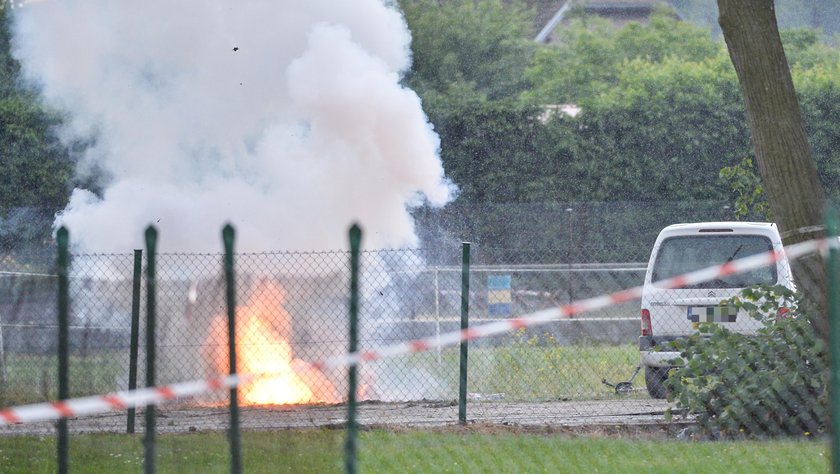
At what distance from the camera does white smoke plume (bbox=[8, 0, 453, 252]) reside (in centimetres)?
1691

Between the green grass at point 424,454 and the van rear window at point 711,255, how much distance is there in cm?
278

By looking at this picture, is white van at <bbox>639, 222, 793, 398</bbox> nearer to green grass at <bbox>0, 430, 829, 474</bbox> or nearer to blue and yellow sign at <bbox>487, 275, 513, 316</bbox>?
green grass at <bbox>0, 430, 829, 474</bbox>

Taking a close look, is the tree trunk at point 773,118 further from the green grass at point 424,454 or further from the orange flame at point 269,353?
the orange flame at point 269,353

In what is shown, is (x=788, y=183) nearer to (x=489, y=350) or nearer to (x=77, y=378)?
(x=77, y=378)

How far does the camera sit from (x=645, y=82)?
1094 inches

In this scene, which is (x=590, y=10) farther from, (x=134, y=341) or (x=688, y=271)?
(x=134, y=341)

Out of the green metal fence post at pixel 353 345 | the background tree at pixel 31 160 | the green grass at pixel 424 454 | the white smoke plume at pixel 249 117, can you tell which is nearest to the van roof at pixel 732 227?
the green grass at pixel 424 454

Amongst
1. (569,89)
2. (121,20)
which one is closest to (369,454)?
(121,20)

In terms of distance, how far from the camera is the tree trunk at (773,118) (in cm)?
850

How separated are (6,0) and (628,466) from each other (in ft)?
57.5

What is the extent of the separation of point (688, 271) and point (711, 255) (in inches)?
10.2

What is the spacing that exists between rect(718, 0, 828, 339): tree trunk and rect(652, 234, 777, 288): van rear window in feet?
7.67

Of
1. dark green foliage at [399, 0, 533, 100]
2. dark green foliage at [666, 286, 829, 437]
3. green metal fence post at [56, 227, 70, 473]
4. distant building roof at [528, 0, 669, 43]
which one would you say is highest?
distant building roof at [528, 0, 669, 43]

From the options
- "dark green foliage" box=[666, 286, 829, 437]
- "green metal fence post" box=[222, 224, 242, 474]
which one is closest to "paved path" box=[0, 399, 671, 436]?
"dark green foliage" box=[666, 286, 829, 437]
